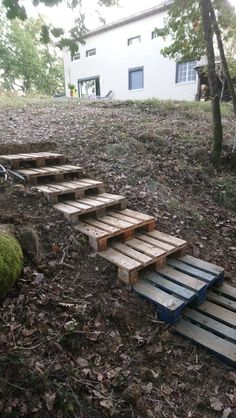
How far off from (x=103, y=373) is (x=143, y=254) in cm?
116

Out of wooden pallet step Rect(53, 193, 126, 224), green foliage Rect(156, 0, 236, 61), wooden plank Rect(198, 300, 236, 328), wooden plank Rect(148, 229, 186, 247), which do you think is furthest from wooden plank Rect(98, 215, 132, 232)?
green foliage Rect(156, 0, 236, 61)

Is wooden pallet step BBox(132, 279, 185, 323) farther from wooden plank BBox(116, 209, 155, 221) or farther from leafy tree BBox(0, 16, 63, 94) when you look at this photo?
leafy tree BBox(0, 16, 63, 94)

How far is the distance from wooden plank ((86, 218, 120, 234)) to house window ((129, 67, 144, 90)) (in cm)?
1618

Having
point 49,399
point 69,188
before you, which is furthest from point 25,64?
point 49,399

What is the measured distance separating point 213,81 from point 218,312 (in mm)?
4256

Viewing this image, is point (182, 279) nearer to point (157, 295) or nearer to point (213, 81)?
point (157, 295)

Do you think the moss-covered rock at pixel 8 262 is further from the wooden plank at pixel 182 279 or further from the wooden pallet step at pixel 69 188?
the wooden plank at pixel 182 279

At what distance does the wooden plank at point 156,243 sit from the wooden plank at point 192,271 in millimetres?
152

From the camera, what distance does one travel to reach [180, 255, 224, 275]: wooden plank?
2.88m

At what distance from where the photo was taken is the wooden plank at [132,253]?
274 centimetres

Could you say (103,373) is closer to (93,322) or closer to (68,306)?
(93,322)

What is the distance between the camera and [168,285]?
2.64 metres

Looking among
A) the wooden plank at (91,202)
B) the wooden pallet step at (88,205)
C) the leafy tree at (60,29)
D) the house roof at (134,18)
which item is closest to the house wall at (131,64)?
the house roof at (134,18)

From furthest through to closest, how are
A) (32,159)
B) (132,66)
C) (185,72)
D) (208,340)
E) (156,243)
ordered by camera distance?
1. (132,66)
2. (185,72)
3. (32,159)
4. (156,243)
5. (208,340)
